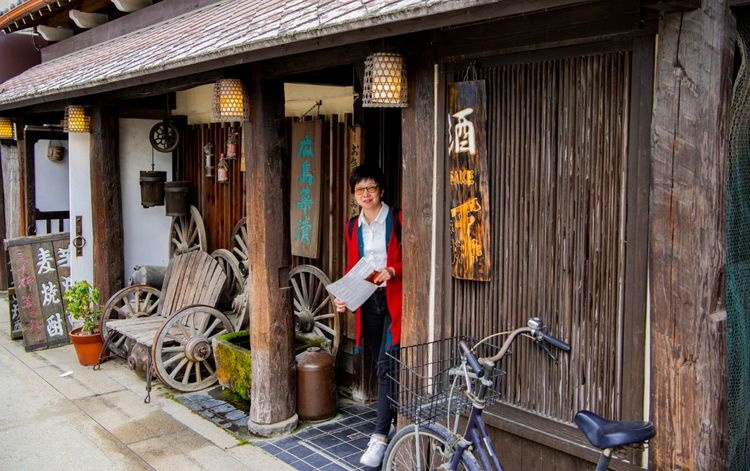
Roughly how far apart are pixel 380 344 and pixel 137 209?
5600mm

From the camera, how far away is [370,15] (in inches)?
154

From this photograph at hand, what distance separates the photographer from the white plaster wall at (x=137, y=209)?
997 centimetres

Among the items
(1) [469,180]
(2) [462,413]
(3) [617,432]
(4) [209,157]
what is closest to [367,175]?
(1) [469,180]

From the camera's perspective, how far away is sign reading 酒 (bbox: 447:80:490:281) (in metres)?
4.49

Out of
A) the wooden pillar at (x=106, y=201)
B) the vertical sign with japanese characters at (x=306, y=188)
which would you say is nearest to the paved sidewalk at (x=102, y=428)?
the wooden pillar at (x=106, y=201)

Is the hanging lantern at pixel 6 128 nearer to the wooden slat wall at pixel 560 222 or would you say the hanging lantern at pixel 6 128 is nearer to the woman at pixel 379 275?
the woman at pixel 379 275

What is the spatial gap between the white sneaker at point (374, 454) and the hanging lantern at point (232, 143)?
4.86 m

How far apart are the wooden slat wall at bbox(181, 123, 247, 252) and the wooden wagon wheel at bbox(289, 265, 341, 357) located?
1.78m

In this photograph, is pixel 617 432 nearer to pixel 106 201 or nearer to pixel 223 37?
pixel 223 37

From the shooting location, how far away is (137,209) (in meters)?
10.1

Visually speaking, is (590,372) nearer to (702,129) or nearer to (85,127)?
Answer: (702,129)


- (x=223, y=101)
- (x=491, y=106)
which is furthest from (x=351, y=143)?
(x=491, y=106)

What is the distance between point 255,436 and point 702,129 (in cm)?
484

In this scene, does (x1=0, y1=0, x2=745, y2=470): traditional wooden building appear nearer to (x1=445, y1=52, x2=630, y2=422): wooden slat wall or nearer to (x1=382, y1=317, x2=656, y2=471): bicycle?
(x1=445, y1=52, x2=630, y2=422): wooden slat wall
